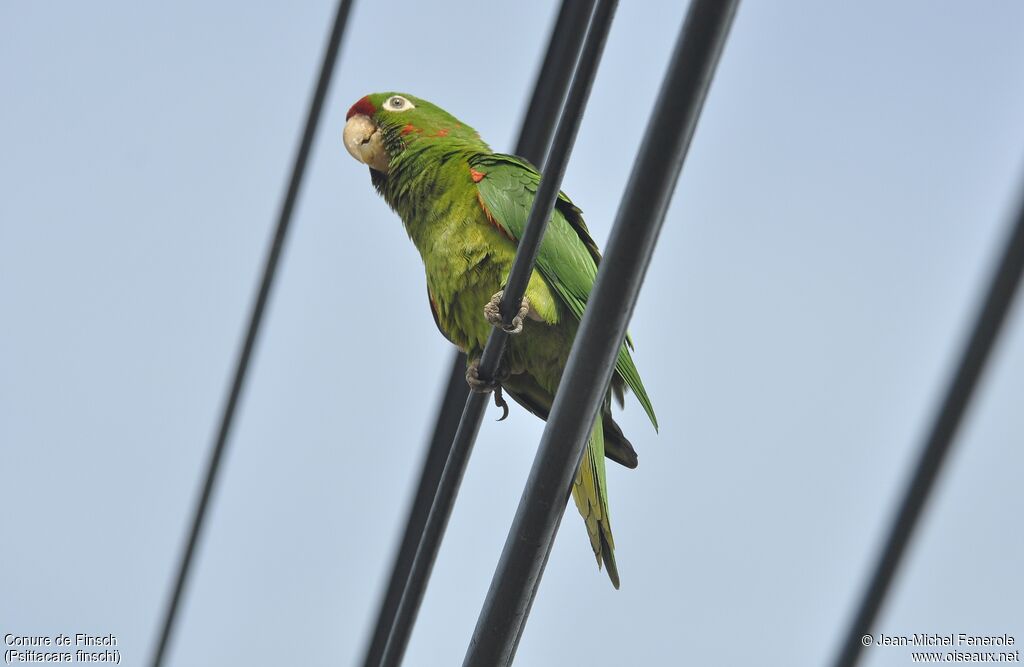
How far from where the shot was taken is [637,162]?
44.3 inches

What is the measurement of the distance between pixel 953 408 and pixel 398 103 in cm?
234

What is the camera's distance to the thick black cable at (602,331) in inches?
41.3

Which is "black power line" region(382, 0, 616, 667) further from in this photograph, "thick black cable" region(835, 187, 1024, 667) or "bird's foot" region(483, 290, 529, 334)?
"thick black cable" region(835, 187, 1024, 667)

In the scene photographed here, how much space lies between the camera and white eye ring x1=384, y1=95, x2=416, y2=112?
3.14 m

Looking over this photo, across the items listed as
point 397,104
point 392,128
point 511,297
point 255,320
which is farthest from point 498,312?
point 397,104

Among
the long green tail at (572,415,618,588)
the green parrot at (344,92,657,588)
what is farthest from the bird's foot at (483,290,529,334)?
the long green tail at (572,415,618,588)

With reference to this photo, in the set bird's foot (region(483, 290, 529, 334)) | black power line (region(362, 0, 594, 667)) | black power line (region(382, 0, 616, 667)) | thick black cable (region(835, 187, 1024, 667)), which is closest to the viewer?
thick black cable (region(835, 187, 1024, 667))

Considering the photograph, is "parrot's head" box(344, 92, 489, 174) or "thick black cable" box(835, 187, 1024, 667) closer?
"thick black cable" box(835, 187, 1024, 667)

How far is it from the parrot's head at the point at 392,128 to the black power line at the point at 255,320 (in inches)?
18.9

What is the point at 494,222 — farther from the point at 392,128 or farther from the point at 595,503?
the point at 595,503

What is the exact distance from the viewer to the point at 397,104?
10.4 ft

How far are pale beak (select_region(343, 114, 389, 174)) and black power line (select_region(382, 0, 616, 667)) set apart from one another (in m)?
1.44

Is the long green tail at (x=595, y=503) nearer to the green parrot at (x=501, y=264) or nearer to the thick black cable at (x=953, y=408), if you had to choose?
the green parrot at (x=501, y=264)

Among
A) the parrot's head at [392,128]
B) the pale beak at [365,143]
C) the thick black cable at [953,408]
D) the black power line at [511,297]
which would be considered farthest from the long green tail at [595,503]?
the pale beak at [365,143]
